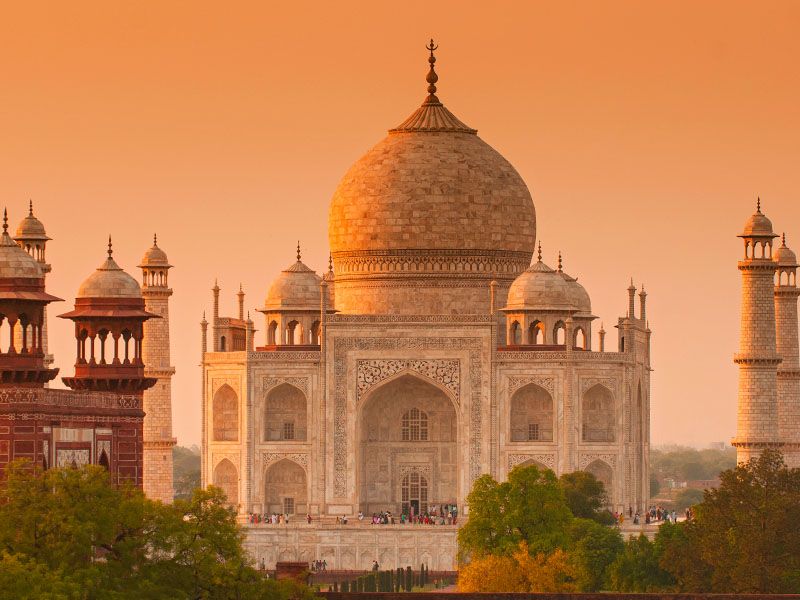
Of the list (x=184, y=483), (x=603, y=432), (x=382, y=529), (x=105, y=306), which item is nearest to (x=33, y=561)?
(x=105, y=306)

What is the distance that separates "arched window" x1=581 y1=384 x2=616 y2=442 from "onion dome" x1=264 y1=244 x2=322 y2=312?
6.32m

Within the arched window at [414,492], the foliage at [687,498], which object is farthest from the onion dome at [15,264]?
the foliage at [687,498]

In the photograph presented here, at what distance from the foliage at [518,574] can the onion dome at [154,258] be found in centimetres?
1830

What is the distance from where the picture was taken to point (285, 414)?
63.9m

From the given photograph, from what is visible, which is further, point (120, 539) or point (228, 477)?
point (228, 477)

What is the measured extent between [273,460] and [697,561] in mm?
16628

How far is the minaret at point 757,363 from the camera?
65.8 meters

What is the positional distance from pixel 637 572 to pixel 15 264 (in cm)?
1219

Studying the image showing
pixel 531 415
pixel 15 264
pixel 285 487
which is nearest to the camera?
pixel 15 264

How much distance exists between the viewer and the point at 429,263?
66.4 meters

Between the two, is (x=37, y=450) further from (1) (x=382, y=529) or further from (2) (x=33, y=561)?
(1) (x=382, y=529)

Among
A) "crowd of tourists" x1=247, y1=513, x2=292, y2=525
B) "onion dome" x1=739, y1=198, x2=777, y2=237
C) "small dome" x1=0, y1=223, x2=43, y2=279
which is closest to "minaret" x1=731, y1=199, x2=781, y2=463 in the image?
"onion dome" x1=739, y1=198, x2=777, y2=237

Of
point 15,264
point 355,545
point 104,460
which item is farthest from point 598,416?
point 15,264

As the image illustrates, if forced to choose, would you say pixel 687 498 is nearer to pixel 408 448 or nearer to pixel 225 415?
pixel 408 448
